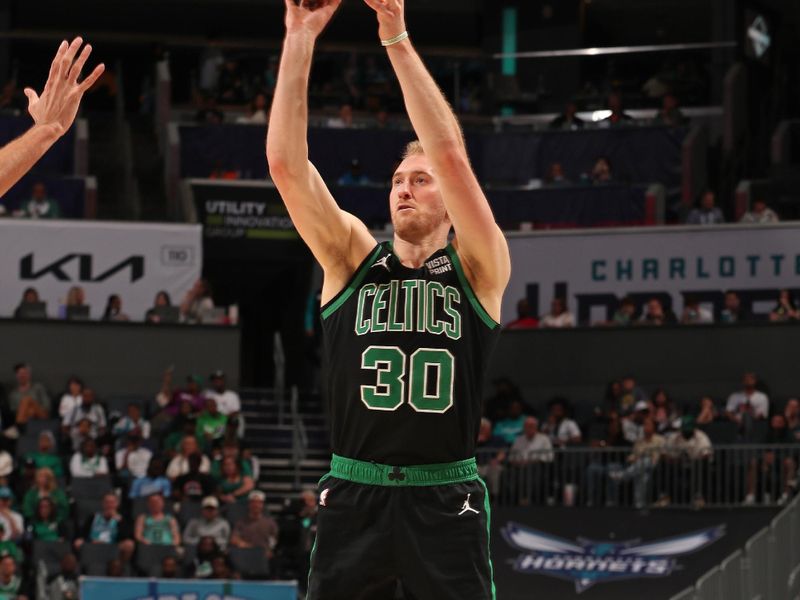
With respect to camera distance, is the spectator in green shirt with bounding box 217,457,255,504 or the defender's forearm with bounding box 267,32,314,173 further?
→ the spectator in green shirt with bounding box 217,457,255,504

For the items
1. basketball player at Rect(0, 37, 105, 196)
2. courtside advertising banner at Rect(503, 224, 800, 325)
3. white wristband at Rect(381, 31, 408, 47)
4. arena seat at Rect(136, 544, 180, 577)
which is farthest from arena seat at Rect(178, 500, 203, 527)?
white wristband at Rect(381, 31, 408, 47)

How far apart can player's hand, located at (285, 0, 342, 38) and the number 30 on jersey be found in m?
1.17

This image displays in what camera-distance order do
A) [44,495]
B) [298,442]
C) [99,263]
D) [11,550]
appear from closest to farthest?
[11,550], [44,495], [298,442], [99,263]

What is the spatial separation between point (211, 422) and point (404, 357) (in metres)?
18.4

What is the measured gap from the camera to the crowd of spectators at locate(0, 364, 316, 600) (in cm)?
2053

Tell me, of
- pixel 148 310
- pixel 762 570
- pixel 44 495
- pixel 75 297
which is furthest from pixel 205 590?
pixel 148 310

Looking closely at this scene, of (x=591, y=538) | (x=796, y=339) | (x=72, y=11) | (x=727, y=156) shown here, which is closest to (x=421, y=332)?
(x=591, y=538)

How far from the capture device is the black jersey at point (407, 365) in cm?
606

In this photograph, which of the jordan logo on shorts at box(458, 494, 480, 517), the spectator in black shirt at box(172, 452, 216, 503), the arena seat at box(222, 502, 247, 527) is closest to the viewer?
the jordan logo on shorts at box(458, 494, 480, 517)

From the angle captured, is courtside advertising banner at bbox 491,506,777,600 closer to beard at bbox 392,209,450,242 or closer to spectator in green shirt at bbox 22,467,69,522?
spectator in green shirt at bbox 22,467,69,522

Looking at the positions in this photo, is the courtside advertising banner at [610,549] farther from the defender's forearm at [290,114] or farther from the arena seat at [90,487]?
the defender's forearm at [290,114]

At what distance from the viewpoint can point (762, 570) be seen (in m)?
16.2

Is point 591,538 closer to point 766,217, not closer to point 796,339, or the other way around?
point 796,339

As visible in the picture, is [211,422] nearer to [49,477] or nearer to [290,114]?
[49,477]
